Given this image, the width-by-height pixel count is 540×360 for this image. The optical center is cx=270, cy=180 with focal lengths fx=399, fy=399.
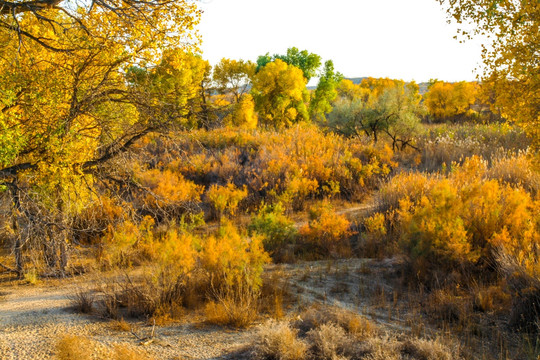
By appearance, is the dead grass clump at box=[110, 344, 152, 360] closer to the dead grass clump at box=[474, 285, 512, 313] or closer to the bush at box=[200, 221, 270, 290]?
the bush at box=[200, 221, 270, 290]

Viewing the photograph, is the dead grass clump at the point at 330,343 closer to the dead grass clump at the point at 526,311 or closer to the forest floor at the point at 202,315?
the forest floor at the point at 202,315

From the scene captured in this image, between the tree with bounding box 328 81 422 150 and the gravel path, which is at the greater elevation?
the tree with bounding box 328 81 422 150

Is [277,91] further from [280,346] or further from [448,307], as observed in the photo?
[280,346]

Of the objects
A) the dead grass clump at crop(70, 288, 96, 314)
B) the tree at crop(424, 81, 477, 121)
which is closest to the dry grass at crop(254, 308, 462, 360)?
the dead grass clump at crop(70, 288, 96, 314)

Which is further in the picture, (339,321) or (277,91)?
(277,91)

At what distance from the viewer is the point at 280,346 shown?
11.9 feet

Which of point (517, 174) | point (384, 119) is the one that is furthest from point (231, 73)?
point (517, 174)

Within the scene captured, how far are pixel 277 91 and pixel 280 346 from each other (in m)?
27.4

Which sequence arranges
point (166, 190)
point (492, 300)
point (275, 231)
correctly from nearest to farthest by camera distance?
point (492, 300) → point (275, 231) → point (166, 190)

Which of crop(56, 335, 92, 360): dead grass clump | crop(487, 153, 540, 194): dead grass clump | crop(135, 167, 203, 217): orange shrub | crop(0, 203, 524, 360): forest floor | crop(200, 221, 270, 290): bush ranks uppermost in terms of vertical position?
crop(487, 153, 540, 194): dead grass clump

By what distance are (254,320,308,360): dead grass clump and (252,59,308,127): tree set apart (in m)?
25.4

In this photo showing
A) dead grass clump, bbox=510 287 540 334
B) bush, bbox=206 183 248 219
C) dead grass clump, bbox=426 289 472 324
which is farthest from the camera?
bush, bbox=206 183 248 219

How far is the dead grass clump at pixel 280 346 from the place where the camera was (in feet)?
11.9

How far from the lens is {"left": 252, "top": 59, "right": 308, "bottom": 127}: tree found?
29.1 meters
